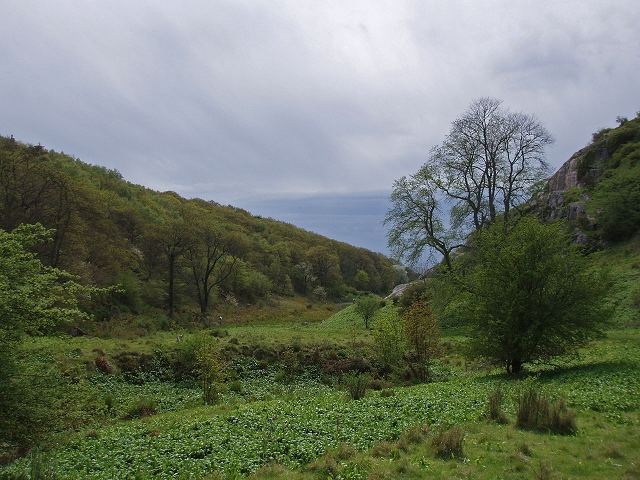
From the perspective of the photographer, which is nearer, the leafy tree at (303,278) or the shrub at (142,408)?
the shrub at (142,408)

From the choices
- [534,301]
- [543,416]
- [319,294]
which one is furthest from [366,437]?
[319,294]

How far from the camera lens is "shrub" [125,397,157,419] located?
21109 millimetres

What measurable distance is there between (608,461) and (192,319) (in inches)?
2032

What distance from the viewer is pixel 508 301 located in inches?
825

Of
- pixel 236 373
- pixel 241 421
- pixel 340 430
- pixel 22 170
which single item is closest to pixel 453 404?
pixel 340 430

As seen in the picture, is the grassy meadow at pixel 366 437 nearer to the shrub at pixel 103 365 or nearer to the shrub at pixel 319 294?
the shrub at pixel 103 365

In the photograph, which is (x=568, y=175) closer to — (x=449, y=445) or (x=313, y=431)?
(x=313, y=431)

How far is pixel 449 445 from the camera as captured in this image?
1025cm

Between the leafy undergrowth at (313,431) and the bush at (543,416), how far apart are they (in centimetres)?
38

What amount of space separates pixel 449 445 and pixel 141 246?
66748 millimetres

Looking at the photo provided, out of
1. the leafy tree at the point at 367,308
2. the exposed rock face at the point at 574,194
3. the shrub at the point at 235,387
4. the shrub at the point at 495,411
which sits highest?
the exposed rock face at the point at 574,194

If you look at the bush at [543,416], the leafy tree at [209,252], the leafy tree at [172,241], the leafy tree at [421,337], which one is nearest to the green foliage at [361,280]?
the leafy tree at [209,252]

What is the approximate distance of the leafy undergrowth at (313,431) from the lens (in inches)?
424

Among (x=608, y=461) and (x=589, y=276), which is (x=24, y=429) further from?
(x=589, y=276)
